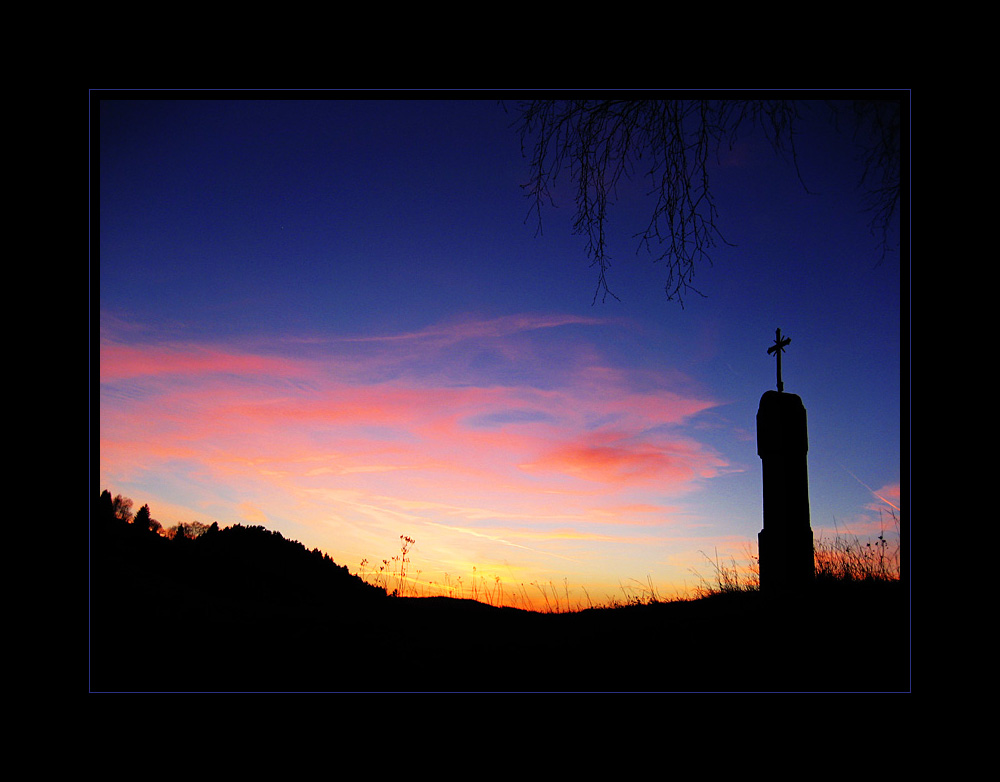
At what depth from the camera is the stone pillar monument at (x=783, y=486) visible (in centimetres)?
471

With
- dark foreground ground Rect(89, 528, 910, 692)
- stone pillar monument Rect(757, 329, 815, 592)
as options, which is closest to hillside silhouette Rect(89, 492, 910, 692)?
dark foreground ground Rect(89, 528, 910, 692)

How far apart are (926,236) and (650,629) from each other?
2472 millimetres

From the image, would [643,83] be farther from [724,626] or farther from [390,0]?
[724,626]

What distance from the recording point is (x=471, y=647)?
2943mm

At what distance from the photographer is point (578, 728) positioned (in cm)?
204

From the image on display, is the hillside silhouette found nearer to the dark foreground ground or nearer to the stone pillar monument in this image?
the dark foreground ground

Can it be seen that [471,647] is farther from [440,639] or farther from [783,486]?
[783,486]

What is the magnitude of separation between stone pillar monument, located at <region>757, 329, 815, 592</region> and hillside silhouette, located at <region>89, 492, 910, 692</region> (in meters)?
0.37

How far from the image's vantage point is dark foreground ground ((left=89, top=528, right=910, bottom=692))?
97.2 inches

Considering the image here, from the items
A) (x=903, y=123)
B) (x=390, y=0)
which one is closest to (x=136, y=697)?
(x=390, y=0)

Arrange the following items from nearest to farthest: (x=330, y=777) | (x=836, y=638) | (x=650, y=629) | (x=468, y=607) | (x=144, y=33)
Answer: (x=330, y=777)
(x=144, y=33)
(x=836, y=638)
(x=650, y=629)
(x=468, y=607)

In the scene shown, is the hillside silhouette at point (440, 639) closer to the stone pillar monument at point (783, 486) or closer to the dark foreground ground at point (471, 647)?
the dark foreground ground at point (471, 647)

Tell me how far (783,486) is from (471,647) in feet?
10.8

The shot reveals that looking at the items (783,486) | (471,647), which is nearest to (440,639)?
(471,647)
